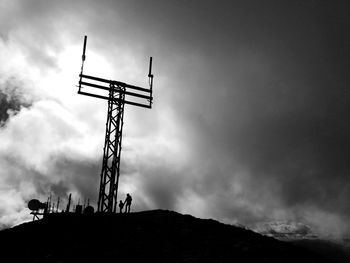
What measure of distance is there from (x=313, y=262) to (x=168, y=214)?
1154cm

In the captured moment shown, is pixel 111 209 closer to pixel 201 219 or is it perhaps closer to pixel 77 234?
pixel 77 234

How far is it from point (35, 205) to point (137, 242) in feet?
52.2

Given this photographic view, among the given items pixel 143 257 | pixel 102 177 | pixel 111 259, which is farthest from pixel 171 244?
pixel 102 177

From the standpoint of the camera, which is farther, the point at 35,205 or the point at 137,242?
the point at 35,205

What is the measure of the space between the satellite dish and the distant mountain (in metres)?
7.53

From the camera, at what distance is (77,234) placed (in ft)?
68.8

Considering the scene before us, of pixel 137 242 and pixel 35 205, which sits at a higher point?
pixel 35 205

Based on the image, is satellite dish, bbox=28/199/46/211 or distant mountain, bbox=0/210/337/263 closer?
distant mountain, bbox=0/210/337/263

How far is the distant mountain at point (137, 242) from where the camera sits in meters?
18.1

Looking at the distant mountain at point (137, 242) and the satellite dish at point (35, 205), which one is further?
the satellite dish at point (35, 205)

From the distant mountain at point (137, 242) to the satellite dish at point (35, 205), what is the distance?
7.53m

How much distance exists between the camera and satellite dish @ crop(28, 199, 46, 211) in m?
31.0

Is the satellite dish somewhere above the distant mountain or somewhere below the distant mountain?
above

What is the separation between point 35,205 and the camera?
31031 millimetres
